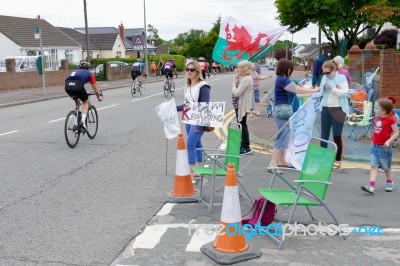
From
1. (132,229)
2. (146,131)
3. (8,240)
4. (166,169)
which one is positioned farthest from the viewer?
(146,131)

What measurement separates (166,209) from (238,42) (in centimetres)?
414

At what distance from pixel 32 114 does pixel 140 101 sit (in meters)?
5.01

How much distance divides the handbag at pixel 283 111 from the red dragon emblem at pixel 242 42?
1.54 metres

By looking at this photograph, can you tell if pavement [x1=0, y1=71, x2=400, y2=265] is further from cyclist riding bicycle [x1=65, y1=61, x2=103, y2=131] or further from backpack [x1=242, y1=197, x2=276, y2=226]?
cyclist riding bicycle [x1=65, y1=61, x2=103, y2=131]

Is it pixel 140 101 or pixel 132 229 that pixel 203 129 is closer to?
pixel 132 229

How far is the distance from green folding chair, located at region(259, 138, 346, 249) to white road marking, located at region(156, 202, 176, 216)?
132cm

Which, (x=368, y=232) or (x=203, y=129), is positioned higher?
(x=203, y=129)

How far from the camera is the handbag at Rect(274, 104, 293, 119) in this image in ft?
25.7

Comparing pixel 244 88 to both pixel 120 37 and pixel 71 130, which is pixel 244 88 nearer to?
pixel 71 130

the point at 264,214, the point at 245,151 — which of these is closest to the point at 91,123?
the point at 245,151

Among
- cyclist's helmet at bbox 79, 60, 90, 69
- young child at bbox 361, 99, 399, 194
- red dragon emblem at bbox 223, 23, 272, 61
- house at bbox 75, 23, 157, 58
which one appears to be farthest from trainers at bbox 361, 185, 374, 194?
house at bbox 75, 23, 157, 58

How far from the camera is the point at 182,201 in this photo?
620 cm

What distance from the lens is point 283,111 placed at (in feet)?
25.8

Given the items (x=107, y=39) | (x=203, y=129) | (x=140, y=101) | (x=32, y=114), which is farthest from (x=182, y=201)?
(x=107, y=39)
